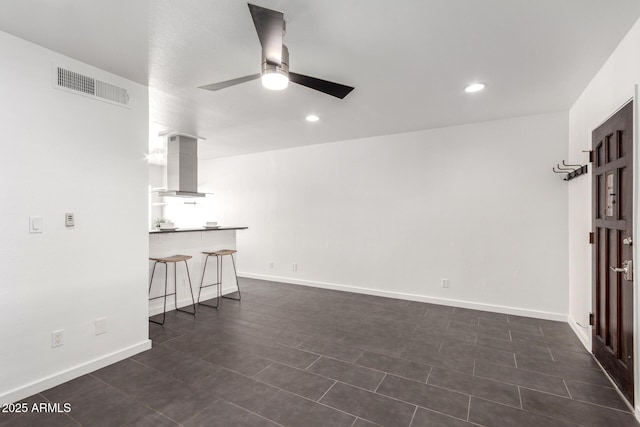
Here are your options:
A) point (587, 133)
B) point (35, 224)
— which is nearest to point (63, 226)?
point (35, 224)

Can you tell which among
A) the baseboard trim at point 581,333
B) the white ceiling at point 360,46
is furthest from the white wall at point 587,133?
the white ceiling at point 360,46

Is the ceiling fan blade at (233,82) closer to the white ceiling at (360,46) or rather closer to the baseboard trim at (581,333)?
the white ceiling at (360,46)

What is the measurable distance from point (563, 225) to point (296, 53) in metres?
3.66

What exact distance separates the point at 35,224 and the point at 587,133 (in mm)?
4861

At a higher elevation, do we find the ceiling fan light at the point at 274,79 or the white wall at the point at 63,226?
the ceiling fan light at the point at 274,79

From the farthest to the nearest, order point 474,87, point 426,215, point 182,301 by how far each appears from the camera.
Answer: point 426,215, point 182,301, point 474,87

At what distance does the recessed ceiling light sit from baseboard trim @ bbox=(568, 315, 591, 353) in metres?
2.63

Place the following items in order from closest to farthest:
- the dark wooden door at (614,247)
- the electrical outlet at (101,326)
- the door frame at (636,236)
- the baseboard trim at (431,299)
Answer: the door frame at (636,236) < the dark wooden door at (614,247) < the electrical outlet at (101,326) < the baseboard trim at (431,299)

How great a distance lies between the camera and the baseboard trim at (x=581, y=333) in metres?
2.96

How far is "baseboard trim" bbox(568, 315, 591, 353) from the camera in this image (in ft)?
9.70

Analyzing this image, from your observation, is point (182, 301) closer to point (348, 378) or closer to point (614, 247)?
point (348, 378)

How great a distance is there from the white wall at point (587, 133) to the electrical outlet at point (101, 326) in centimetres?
396

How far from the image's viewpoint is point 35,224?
225 cm

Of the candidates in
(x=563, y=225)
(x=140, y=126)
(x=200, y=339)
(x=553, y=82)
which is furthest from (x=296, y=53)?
(x=563, y=225)
